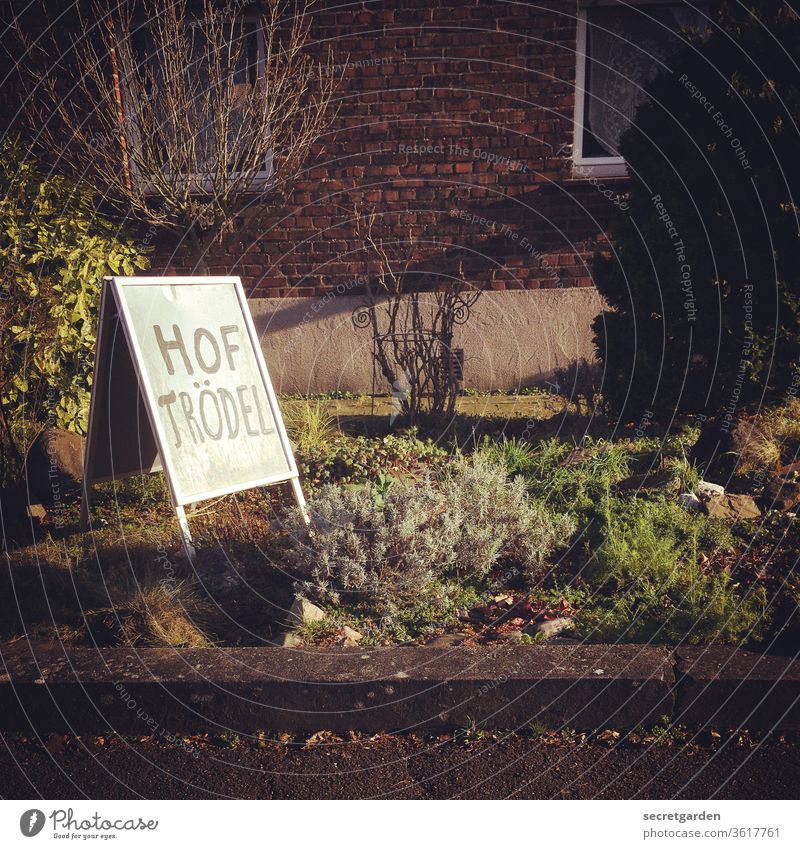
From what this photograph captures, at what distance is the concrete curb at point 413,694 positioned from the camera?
2.89 m

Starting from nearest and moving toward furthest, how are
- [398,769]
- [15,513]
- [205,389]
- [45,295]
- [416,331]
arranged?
[398,769] < [205,389] < [15,513] < [45,295] < [416,331]

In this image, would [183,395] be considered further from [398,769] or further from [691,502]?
[691,502]

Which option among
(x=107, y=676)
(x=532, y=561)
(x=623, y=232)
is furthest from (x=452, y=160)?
(x=107, y=676)

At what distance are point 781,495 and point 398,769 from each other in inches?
110

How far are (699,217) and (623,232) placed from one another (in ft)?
1.67

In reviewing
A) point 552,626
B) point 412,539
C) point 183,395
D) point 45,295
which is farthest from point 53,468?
point 552,626

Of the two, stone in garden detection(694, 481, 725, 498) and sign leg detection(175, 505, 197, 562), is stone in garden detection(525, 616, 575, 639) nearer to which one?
stone in garden detection(694, 481, 725, 498)

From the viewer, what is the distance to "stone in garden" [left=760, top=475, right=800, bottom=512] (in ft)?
14.2

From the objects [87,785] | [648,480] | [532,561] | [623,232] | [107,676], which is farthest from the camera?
[623,232]

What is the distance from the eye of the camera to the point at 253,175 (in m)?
7.16

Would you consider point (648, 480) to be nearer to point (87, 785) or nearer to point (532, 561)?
point (532, 561)

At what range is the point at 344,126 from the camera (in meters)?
Answer: 7.80

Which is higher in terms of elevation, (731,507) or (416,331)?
(416,331)

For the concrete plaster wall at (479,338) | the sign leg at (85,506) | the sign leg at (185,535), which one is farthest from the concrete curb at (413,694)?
the concrete plaster wall at (479,338)
